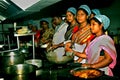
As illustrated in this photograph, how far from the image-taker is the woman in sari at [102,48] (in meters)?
2.13

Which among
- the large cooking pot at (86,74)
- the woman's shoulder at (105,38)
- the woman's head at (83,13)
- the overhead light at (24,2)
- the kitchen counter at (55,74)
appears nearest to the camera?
the large cooking pot at (86,74)

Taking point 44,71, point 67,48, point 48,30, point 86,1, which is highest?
point 86,1

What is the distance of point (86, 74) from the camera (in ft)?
5.51

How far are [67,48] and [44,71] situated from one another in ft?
1.92

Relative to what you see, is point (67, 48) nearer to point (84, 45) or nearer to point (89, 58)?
point (89, 58)

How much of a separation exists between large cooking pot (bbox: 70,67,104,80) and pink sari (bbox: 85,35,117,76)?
44cm

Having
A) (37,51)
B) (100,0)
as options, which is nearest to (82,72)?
(37,51)

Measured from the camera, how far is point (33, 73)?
1.58 m

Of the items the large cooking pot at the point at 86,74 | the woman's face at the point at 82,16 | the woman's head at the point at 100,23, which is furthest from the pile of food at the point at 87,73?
the woman's face at the point at 82,16

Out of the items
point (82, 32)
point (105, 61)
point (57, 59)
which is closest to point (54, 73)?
point (57, 59)

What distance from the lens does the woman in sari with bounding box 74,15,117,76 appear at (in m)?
2.13

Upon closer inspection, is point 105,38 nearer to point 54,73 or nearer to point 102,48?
point 102,48

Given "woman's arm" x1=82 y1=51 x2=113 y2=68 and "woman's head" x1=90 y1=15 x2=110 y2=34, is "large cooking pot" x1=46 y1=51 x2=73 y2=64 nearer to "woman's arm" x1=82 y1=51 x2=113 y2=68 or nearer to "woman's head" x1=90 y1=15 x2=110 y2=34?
"woman's arm" x1=82 y1=51 x2=113 y2=68

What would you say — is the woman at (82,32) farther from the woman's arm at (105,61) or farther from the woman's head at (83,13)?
the woman's arm at (105,61)
